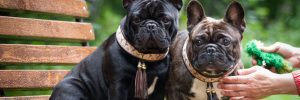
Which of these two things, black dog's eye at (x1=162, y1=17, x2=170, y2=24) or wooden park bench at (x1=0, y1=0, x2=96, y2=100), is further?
wooden park bench at (x1=0, y1=0, x2=96, y2=100)

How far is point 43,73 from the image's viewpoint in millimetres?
3977

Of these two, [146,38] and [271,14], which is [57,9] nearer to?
[146,38]

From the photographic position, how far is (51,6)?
13.8 feet

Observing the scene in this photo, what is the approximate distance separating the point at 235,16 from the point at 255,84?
413 millimetres

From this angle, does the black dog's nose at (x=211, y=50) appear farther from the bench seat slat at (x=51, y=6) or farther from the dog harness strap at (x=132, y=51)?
the bench seat slat at (x=51, y=6)

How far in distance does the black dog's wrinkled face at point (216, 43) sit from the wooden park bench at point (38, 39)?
1.13 m

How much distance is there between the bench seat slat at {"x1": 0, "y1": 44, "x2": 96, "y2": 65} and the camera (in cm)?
376

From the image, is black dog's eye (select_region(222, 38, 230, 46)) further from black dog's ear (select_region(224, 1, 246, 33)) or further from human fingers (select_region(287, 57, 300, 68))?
human fingers (select_region(287, 57, 300, 68))

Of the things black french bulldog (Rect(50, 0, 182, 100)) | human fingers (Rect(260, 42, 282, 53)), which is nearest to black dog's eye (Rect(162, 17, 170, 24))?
black french bulldog (Rect(50, 0, 182, 100))

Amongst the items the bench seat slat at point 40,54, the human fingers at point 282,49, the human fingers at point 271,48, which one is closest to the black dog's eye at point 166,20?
the human fingers at point 271,48

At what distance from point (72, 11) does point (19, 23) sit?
59 cm

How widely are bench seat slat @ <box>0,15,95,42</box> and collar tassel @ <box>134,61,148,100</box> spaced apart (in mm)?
963

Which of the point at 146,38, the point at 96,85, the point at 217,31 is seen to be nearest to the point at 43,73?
the point at 96,85

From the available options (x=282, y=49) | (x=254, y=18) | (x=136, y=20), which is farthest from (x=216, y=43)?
(x=254, y=18)
